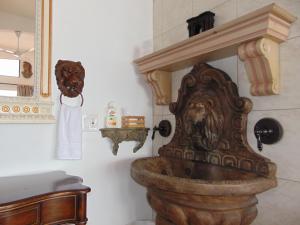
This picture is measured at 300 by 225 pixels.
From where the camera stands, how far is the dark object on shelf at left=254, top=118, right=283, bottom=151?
3.43ft

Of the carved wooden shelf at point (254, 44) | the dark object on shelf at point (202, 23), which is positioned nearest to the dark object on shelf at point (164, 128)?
the carved wooden shelf at point (254, 44)

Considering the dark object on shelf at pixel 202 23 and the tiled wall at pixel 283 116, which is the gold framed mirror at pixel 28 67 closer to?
the dark object on shelf at pixel 202 23

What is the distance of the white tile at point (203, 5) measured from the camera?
54.6 inches

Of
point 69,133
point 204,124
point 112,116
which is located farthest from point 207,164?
point 69,133

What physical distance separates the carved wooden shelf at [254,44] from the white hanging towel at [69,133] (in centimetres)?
75

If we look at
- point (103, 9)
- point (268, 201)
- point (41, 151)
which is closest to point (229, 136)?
point (268, 201)

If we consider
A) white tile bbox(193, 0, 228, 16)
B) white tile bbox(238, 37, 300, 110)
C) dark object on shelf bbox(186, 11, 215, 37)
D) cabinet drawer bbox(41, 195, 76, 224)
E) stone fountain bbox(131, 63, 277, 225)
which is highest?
white tile bbox(193, 0, 228, 16)

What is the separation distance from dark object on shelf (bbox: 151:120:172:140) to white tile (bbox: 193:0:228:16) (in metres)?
0.77

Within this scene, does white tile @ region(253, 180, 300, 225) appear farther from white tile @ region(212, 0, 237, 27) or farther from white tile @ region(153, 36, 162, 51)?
white tile @ region(153, 36, 162, 51)

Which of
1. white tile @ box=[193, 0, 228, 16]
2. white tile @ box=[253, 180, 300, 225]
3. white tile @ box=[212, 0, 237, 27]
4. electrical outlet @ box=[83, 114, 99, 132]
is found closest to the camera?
white tile @ box=[253, 180, 300, 225]

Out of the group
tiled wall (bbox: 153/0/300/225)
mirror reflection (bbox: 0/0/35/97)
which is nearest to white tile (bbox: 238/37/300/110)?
tiled wall (bbox: 153/0/300/225)

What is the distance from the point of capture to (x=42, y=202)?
99 cm

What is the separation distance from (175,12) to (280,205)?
54.0 inches

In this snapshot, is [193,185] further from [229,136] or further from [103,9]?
[103,9]
